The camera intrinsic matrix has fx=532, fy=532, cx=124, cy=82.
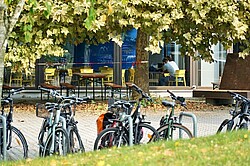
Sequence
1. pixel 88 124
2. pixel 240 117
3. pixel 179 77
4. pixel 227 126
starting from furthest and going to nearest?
pixel 179 77, pixel 88 124, pixel 227 126, pixel 240 117

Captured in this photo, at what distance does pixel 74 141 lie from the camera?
693 centimetres

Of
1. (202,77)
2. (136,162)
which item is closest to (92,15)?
(136,162)

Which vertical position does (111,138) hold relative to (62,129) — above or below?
below

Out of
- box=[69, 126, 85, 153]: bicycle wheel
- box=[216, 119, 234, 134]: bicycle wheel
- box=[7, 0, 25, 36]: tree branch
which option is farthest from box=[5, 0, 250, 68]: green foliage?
box=[7, 0, 25, 36]: tree branch

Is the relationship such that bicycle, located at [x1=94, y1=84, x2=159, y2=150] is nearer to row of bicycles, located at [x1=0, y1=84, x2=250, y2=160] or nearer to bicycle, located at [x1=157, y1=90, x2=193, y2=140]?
row of bicycles, located at [x1=0, y1=84, x2=250, y2=160]

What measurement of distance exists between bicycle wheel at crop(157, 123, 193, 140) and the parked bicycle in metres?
1.12

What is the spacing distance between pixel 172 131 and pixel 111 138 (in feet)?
2.70

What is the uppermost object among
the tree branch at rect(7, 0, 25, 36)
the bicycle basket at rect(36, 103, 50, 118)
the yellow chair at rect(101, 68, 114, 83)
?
the tree branch at rect(7, 0, 25, 36)

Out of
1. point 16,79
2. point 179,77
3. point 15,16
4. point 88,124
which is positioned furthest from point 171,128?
point 179,77

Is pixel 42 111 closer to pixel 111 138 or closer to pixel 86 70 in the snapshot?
pixel 111 138

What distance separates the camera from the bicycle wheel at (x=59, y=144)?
259 inches

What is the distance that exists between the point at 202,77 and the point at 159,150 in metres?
18.1

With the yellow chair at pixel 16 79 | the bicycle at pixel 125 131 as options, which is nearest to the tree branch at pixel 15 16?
the bicycle at pixel 125 131

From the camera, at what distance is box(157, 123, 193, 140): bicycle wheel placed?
712 centimetres
